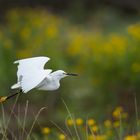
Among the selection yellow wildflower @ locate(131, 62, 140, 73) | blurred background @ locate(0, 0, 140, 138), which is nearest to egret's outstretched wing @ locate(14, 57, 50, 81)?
blurred background @ locate(0, 0, 140, 138)

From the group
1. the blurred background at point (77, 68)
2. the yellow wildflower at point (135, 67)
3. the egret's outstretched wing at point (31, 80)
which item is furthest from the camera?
the blurred background at point (77, 68)

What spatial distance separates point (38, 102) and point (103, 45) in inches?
49.1

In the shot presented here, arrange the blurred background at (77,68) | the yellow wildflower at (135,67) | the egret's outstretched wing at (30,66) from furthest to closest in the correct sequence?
the blurred background at (77,68) → the yellow wildflower at (135,67) → the egret's outstretched wing at (30,66)

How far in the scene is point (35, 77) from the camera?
4559 mm

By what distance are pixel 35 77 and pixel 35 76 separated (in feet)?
0.09

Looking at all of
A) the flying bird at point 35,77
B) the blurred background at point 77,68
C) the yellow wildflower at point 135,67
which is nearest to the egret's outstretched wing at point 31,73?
the flying bird at point 35,77

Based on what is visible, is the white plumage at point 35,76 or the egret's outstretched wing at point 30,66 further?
the egret's outstretched wing at point 30,66

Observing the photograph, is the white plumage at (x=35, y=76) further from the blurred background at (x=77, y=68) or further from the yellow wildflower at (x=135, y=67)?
the yellow wildflower at (x=135, y=67)

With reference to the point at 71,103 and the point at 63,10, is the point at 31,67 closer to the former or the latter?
the point at 71,103

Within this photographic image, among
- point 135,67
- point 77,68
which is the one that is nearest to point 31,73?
point 135,67

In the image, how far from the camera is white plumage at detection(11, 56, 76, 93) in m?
4.48

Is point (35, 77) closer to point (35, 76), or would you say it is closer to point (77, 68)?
point (35, 76)

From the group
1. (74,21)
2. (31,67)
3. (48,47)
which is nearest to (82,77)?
(48,47)

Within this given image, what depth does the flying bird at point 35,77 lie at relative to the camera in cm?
448
